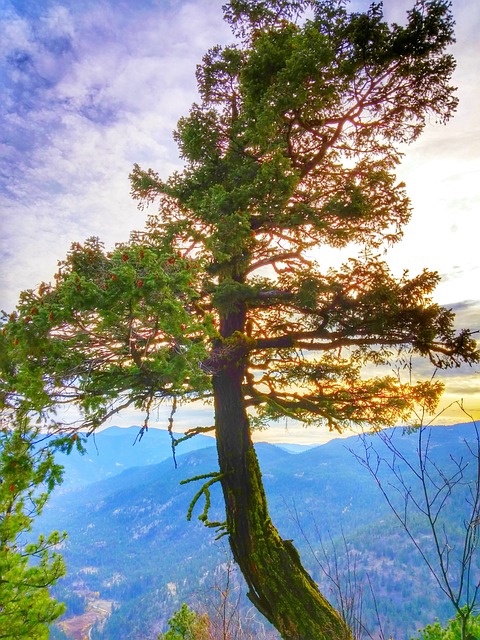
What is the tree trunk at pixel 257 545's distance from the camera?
18.1 feet

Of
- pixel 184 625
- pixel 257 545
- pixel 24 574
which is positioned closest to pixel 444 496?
pixel 257 545

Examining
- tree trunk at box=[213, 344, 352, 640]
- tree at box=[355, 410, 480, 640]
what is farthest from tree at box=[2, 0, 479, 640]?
tree at box=[355, 410, 480, 640]

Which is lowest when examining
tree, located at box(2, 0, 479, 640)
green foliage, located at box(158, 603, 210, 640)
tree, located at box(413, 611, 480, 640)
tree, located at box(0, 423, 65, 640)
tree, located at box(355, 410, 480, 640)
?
green foliage, located at box(158, 603, 210, 640)

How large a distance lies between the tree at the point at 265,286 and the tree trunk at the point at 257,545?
0.02 m

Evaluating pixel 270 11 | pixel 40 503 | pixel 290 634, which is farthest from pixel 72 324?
pixel 270 11

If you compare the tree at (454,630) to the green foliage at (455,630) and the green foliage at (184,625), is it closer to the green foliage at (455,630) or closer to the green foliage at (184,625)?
the green foliage at (455,630)

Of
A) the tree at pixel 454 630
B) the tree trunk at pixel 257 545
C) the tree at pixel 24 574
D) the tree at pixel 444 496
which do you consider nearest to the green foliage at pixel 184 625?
the tree at pixel 24 574

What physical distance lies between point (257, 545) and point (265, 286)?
15.3ft

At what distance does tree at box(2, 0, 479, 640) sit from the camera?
14.2 ft

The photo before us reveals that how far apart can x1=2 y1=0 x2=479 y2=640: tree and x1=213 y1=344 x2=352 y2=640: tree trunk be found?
24mm

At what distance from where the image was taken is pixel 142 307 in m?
4.16

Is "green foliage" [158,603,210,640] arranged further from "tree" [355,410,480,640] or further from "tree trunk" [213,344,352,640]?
"tree" [355,410,480,640]

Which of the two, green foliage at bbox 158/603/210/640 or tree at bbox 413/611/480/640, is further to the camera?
green foliage at bbox 158/603/210/640

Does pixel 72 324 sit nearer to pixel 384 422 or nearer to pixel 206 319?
pixel 206 319
